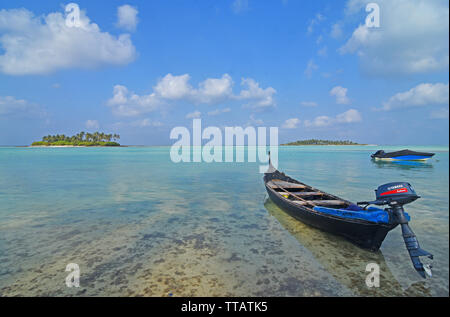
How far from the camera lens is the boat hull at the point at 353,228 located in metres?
6.46

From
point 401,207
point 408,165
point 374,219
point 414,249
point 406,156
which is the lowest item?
point 408,165

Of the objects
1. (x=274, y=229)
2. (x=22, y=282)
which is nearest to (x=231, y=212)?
(x=274, y=229)

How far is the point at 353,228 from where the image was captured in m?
6.98

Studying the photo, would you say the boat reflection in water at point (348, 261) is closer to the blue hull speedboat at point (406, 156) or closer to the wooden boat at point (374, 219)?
the wooden boat at point (374, 219)

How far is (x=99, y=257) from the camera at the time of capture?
6.69 meters

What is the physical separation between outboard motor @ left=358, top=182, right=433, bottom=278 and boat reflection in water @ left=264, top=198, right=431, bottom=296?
2.25 feet

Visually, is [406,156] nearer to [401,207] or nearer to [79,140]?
[401,207]

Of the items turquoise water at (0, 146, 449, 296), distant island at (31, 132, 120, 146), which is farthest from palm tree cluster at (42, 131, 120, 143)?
turquoise water at (0, 146, 449, 296)

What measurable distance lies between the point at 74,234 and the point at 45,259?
206 centimetres

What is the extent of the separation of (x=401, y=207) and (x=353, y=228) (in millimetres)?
1623

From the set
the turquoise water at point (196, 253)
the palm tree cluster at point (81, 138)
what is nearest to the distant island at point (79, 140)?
the palm tree cluster at point (81, 138)

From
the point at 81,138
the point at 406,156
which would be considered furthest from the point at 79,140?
the point at 406,156

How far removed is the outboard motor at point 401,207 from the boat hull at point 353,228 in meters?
0.44
